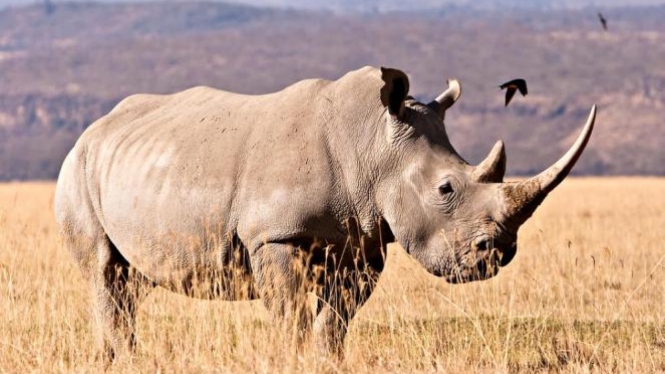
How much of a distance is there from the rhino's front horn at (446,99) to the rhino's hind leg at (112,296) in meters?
2.19

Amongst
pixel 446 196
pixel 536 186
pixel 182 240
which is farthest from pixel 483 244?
pixel 182 240

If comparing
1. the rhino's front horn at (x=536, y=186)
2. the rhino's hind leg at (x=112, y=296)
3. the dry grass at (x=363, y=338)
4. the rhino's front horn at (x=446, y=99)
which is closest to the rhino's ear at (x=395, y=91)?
the rhino's front horn at (x=446, y=99)

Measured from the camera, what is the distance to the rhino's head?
678cm

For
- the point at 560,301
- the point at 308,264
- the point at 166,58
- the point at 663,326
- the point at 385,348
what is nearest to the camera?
the point at 308,264

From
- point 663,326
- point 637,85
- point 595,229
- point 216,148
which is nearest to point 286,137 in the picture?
point 216,148

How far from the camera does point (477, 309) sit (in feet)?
33.3

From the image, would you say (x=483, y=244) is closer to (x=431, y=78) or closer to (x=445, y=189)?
(x=445, y=189)

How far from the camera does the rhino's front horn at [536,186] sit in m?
6.61

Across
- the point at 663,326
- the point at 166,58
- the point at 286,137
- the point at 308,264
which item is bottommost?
the point at 166,58

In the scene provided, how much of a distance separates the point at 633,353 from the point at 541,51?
168 meters

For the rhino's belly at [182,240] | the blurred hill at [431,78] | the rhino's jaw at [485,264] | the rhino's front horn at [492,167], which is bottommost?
the blurred hill at [431,78]

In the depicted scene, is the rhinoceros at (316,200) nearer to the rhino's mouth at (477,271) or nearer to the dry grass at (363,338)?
the rhino's mouth at (477,271)

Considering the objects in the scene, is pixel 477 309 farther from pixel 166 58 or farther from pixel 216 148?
pixel 166 58

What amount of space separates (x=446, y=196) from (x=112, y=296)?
2.45 m
